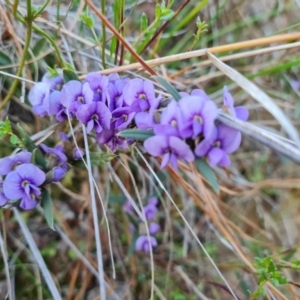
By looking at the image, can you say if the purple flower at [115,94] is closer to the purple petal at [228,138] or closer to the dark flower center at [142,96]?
the dark flower center at [142,96]

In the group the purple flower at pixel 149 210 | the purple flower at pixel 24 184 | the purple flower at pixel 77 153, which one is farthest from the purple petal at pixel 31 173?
the purple flower at pixel 149 210

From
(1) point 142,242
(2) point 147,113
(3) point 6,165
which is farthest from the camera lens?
(1) point 142,242

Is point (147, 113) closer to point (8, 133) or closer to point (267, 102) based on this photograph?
point (267, 102)

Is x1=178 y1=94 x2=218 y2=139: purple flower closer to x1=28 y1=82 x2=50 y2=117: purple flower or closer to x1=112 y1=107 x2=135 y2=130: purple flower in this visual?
x1=112 y1=107 x2=135 y2=130: purple flower

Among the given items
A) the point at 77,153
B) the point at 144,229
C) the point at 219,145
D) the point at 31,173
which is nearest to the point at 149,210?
the point at 144,229

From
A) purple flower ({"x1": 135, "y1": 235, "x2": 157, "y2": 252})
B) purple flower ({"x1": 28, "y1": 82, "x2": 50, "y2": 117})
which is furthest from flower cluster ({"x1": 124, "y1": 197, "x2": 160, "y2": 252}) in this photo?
purple flower ({"x1": 28, "y1": 82, "x2": 50, "y2": 117})
